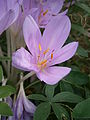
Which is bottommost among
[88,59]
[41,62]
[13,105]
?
[88,59]

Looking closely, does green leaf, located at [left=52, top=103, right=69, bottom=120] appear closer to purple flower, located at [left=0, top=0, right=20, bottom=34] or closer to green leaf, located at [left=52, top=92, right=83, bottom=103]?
green leaf, located at [left=52, top=92, right=83, bottom=103]

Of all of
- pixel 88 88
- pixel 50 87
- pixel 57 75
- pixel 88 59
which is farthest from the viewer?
pixel 88 59

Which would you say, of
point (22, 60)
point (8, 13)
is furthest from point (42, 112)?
point (8, 13)

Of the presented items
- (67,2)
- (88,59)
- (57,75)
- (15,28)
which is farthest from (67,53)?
(88,59)

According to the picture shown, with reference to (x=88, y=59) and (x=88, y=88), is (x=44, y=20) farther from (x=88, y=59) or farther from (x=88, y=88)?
(x=88, y=59)

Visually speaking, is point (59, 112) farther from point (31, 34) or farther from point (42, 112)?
point (31, 34)

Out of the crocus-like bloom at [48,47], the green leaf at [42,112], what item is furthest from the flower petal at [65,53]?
the green leaf at [42,112]

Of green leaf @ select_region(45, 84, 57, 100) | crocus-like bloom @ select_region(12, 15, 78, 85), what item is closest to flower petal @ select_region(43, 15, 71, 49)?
crocus-like bloom @ select_region(12, 15, 78, 85)
